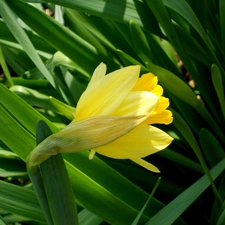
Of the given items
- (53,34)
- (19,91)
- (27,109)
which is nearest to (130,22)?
(53,34)

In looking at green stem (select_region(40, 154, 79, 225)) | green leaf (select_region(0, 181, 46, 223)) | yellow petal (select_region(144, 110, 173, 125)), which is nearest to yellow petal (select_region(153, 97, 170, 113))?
yellow petal (select_region(144, 110, 173, 125))

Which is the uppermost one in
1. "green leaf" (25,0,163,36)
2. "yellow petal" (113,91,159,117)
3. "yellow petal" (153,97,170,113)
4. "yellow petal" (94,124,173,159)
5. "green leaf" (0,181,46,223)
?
"green leaf" (25,0,163,36)

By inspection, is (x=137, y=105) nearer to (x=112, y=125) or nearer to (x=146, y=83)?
(x=112, y=125)

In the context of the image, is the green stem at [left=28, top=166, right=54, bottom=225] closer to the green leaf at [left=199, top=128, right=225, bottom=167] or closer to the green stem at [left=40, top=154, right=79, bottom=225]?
the green stem at [left=40, top=154, right=79, bottom=225]

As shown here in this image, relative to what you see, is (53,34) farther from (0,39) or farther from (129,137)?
(129,137)

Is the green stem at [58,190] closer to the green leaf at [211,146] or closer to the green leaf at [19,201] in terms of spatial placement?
the green leaf at [19,201]

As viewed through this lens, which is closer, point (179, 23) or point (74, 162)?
point (74, 162)

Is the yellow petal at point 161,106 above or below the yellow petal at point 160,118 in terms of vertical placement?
above

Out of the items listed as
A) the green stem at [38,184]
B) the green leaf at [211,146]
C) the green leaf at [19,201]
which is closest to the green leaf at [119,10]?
the green leaf at [211,146]

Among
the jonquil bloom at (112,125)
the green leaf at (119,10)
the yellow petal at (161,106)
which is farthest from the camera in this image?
the green leaf at (119,10)
